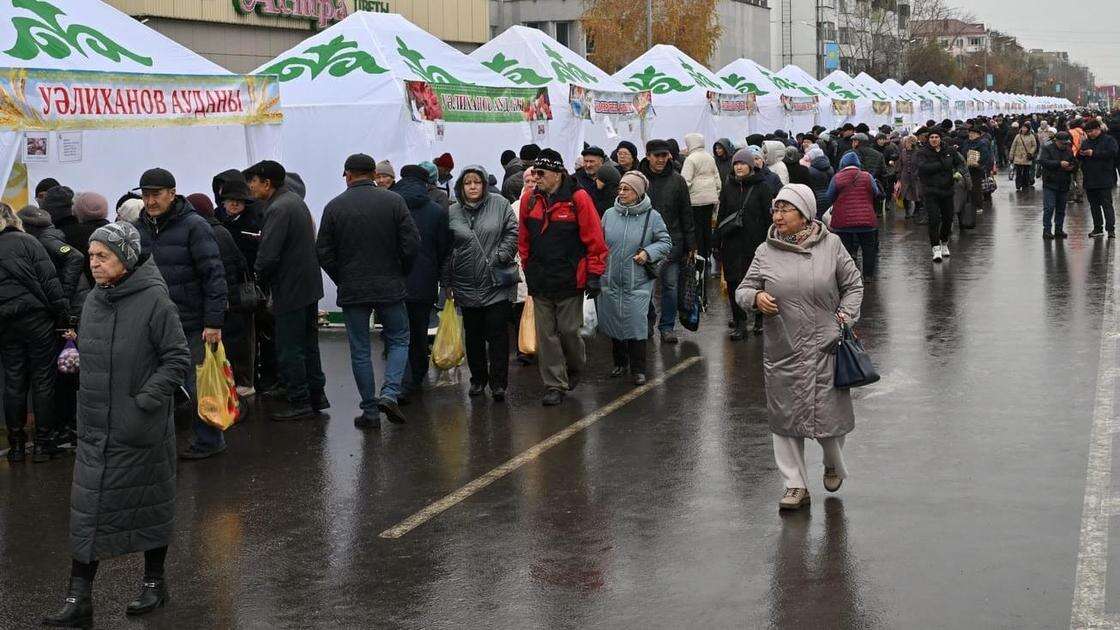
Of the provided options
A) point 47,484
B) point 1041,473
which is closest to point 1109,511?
point 1041,473

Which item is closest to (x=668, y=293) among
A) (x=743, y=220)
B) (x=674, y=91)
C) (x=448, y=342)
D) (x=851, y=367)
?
(x=743, y=220)

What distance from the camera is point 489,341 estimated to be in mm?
10406

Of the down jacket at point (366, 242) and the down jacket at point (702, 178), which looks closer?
the down jacket at point (366, 242)

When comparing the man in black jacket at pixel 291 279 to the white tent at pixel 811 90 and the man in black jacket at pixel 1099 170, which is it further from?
the white tent at pixel 811 90

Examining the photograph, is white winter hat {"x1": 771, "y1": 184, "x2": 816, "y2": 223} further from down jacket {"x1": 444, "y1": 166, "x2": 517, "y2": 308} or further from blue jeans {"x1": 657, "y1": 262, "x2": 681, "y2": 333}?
blue jeans {"x1": 657, "y1": 262, "x2": 681, "y2": 333}

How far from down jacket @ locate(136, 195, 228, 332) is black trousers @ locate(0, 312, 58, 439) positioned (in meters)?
0.97

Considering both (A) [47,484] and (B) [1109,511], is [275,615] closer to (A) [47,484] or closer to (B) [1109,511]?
(A) [47,484]

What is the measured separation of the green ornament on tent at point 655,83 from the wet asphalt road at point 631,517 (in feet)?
47.8

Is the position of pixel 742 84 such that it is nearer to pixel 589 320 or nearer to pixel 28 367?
pixel 589 320

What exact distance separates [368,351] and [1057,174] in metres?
14.4

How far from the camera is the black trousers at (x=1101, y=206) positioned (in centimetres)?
2095

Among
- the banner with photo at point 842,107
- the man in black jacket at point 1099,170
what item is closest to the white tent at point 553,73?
the man in black jacket at point 1099,170

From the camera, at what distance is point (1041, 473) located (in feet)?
25.2

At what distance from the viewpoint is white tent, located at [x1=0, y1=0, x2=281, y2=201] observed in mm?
9828
